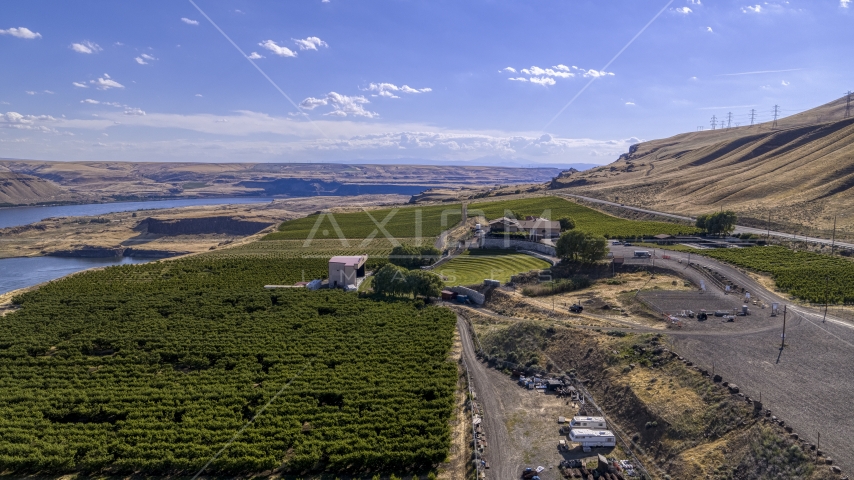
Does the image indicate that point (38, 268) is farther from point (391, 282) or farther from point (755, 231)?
point (755, 231)

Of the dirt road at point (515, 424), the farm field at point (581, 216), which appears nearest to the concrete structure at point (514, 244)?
the farm field at point (581, 216)

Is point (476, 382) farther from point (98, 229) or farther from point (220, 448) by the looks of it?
point (98, 229)

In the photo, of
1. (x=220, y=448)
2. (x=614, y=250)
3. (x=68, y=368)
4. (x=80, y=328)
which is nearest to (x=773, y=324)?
(x=614, y=250)

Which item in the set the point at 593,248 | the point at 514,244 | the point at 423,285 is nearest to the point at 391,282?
the point at 423,285

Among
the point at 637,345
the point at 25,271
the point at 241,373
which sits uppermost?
the point at 637,345

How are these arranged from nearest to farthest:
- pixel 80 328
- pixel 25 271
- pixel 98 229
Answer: pixel 80 328, pixel 25 271, pixel 98 229

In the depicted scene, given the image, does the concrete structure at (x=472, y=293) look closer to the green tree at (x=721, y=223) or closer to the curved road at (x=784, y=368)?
the curved road at (x=784, y=368)

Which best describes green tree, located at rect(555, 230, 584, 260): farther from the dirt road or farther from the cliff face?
the cliff face
